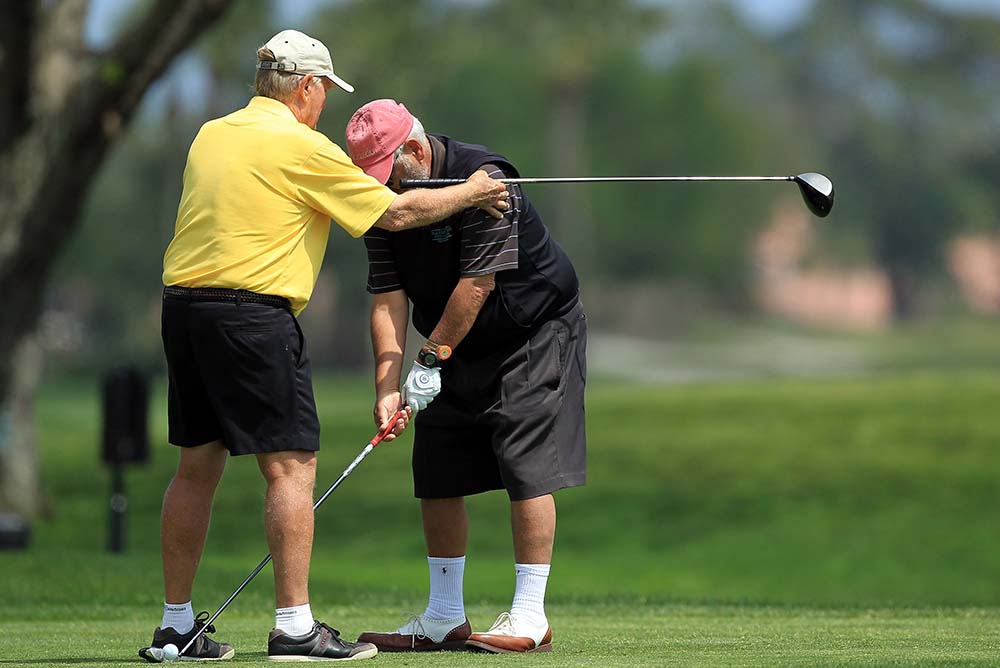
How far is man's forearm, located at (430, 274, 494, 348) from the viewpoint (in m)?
6.23

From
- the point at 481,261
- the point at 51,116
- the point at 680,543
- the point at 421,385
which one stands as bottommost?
the point at 680,543

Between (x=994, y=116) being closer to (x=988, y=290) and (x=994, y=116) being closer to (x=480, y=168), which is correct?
(x=988, y=290)

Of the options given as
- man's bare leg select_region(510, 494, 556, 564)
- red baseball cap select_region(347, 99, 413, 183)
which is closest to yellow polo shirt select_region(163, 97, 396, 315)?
red baseball cap select_region(347, 99, 413, 183)

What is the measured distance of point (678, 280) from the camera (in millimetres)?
73062

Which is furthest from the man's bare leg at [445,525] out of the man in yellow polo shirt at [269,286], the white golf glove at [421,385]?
the man in yellow polo shirt at [269,286]

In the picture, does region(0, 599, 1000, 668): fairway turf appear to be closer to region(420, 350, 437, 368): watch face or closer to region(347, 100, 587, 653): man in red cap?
region(347, 100, 587, 653): man in red cap

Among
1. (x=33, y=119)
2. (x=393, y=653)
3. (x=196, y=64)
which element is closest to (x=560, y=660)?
(x=393, y=653)

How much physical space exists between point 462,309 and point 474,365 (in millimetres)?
304

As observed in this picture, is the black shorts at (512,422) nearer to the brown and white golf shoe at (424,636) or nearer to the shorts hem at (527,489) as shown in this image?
the shorts hem at (527,489)

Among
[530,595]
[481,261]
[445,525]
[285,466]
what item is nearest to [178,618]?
[285,466]

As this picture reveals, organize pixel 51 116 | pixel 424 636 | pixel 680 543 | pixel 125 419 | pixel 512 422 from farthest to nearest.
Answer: pixel 680 543 → pixel 51 116 → pixel 125 419 → pixel 424 636 → pixel 512 422

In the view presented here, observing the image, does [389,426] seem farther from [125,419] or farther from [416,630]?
[125,419]

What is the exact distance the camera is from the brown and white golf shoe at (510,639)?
6094mm

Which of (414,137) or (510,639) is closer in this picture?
(510,639)
